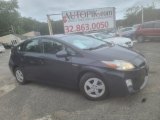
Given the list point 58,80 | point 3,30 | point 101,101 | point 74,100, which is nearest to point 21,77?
point 58,80

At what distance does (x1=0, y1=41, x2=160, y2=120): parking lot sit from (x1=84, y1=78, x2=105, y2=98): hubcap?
18 cm

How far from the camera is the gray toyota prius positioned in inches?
215

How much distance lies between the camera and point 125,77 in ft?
17.6

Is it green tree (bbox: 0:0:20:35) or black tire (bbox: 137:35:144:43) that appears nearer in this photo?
black tire (bbox: 137:35:144:43)

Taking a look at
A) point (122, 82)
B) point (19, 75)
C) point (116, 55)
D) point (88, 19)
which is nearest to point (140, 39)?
point (88, 19)

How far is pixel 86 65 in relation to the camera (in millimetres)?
5816

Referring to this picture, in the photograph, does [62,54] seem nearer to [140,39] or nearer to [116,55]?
[116,55]

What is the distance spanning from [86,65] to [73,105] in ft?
3.07

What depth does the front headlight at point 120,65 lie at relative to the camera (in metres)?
5.44

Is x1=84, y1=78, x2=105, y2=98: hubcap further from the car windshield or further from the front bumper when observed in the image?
the car windshield

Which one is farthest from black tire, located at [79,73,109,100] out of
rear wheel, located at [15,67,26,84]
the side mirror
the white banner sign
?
the white banner sign

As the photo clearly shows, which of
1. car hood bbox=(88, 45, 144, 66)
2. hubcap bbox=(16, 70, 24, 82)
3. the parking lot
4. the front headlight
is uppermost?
car hood bbox=(88, 45, 144, 66)

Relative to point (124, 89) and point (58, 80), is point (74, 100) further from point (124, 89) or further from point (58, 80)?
point (124, 89)

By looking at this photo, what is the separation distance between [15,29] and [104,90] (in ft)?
200
